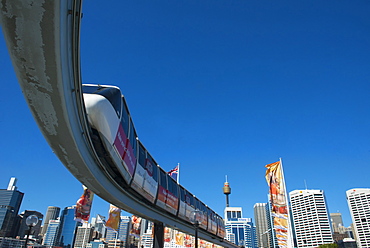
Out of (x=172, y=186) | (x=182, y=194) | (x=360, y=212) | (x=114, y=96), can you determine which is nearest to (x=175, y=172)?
(x=182, y=194)

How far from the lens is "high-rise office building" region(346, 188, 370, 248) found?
163675 millimetres

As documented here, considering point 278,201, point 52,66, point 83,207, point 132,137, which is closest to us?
point 52,66

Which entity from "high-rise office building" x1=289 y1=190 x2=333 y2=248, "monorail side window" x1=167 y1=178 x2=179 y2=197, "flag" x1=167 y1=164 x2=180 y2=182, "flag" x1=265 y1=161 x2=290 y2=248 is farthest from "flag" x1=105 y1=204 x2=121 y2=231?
"high-rise office building" x1=289 y1=190 x2=333 y2=248

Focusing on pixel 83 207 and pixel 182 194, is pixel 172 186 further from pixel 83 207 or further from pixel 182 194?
pixel 83 207

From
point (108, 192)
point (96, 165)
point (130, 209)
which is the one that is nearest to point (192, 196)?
point (130, 209)

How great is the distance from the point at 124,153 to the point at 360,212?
709 ft

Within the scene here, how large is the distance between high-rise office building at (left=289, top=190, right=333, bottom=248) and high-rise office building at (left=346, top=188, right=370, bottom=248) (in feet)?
63.9

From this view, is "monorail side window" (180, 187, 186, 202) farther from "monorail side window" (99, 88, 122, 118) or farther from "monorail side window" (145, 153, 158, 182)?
"monorail side window" (99, 88, 122, 118)

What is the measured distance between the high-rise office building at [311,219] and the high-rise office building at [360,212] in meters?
19.5

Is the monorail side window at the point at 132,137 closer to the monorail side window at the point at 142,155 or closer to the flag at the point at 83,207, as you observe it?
the monorail side window at the point at 142,155

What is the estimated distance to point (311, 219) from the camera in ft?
575

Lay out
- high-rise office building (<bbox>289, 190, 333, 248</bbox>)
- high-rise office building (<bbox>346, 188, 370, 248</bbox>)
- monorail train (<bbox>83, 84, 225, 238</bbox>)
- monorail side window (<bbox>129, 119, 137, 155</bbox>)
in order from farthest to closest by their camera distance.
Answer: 1. high-rise office building (<bbox>289, 190, 333, 248</bbox>)
2. high-rise office building (<bbox>346, 188, 370, 248</bbox>)
3. monorail side window (<bbox>129, 119, 137, 155</bbox>)
4. monorail train (<bbox>83, 84, 225, 238</bbox>)

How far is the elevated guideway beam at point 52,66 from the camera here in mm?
5699

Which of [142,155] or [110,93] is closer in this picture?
[110,93]
